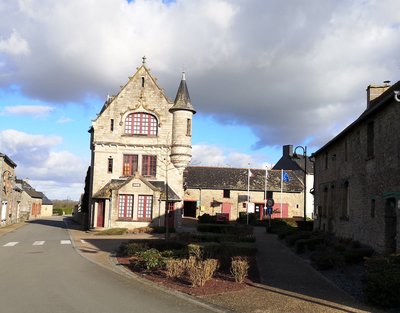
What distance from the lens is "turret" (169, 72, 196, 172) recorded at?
135 ft

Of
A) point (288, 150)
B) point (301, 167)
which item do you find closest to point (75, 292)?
point (301, 167)

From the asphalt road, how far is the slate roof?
1505 inches

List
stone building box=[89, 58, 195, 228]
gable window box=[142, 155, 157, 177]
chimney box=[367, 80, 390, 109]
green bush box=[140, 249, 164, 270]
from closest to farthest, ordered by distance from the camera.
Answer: green bush box=[140, 249, 164, 270]
chimney box=[367, 80, 390, 109]
stone building box=[89, 58, 195, 228]
gable window box=[142, 155, 157, 177]

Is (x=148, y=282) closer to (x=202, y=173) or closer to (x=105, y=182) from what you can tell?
(x=105, y=182)

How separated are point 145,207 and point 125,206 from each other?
64.6 inches

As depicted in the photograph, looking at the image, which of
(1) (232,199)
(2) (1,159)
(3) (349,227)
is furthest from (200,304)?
(1) (232,199)

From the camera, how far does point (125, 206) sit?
38719 mm

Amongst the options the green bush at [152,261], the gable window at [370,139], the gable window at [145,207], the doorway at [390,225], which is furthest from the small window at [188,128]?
the doorway at [390,225]

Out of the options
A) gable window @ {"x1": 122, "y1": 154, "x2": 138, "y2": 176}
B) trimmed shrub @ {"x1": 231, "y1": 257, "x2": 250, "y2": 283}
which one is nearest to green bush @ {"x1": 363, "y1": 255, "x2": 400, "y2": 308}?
trimmed shrub @ {"x1": 231, "y1": 257, "x2": 250, "y2": 283}

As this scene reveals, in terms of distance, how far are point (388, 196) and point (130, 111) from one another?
2917 centimetres

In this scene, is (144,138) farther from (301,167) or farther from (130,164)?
(301,167)

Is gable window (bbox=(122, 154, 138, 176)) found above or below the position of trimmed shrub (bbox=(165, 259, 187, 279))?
above

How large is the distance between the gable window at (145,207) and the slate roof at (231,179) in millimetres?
17065

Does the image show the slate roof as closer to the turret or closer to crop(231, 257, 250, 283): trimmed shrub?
the turret
